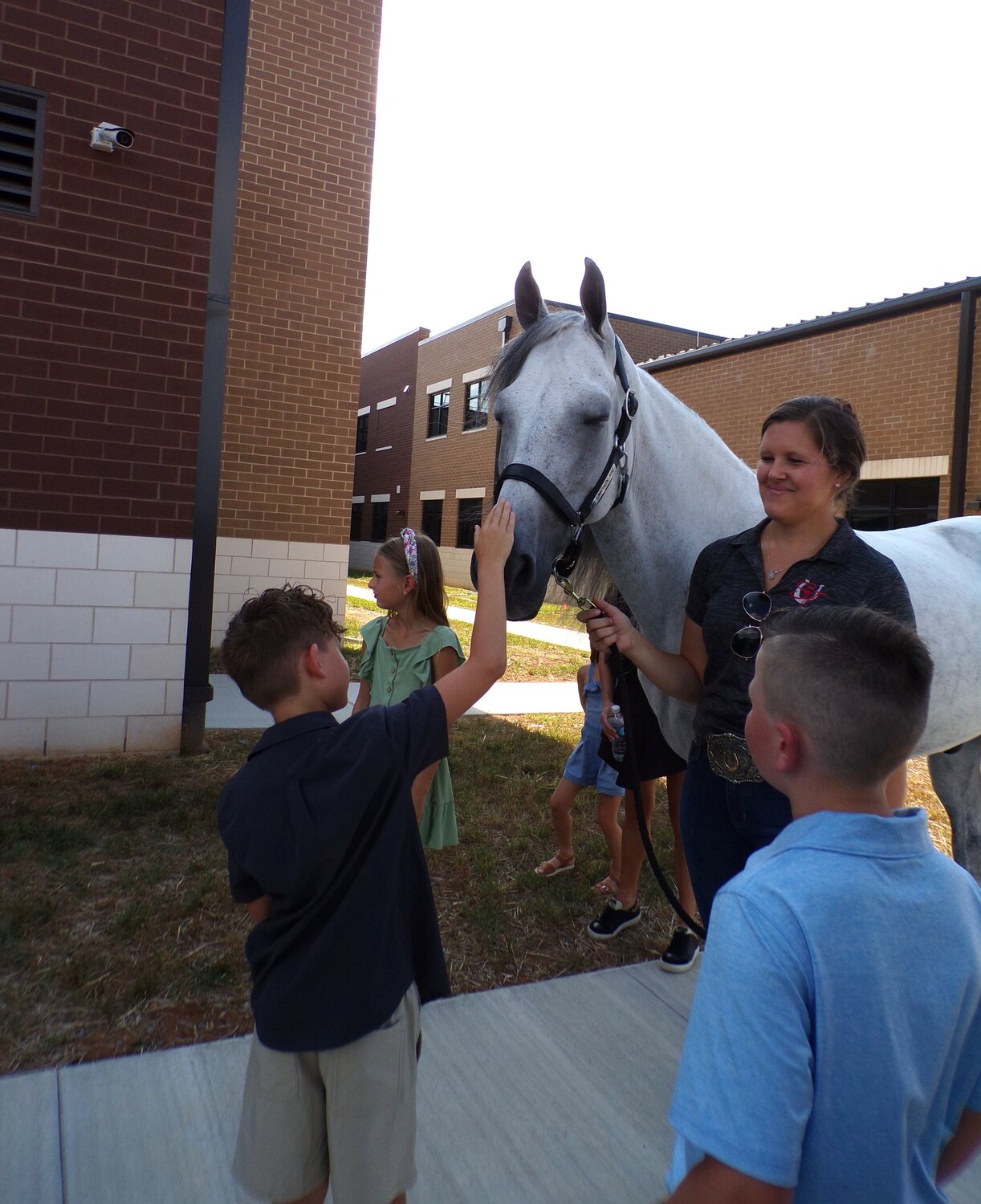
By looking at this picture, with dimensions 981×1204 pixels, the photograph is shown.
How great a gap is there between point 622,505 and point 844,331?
11422mm

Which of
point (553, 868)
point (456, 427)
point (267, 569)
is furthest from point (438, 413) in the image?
point (553, 868)

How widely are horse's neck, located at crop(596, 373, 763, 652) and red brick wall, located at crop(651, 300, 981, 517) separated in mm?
9441

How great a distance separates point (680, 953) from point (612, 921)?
13.5 inches

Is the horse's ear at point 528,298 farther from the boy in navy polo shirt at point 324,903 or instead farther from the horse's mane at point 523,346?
the boy in navy polo shirt at point 324,903

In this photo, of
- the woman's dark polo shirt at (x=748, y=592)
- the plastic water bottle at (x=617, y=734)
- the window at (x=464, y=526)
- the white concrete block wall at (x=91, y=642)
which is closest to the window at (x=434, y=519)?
the window at (x=464, y=526)

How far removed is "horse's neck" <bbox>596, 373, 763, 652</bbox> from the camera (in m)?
2.32

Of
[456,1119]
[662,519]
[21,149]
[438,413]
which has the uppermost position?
[438,413]

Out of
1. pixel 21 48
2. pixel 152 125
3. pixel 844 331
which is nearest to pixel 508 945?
pixel 152 125

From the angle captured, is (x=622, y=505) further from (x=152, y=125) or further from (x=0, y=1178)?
(x=152, y=125)

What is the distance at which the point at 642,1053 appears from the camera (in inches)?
100

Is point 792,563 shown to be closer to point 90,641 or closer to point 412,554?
point 412,554

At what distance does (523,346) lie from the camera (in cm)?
226

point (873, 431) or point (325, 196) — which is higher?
point (325, 196)

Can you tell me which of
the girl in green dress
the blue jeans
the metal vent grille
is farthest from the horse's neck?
the metal vent grille
